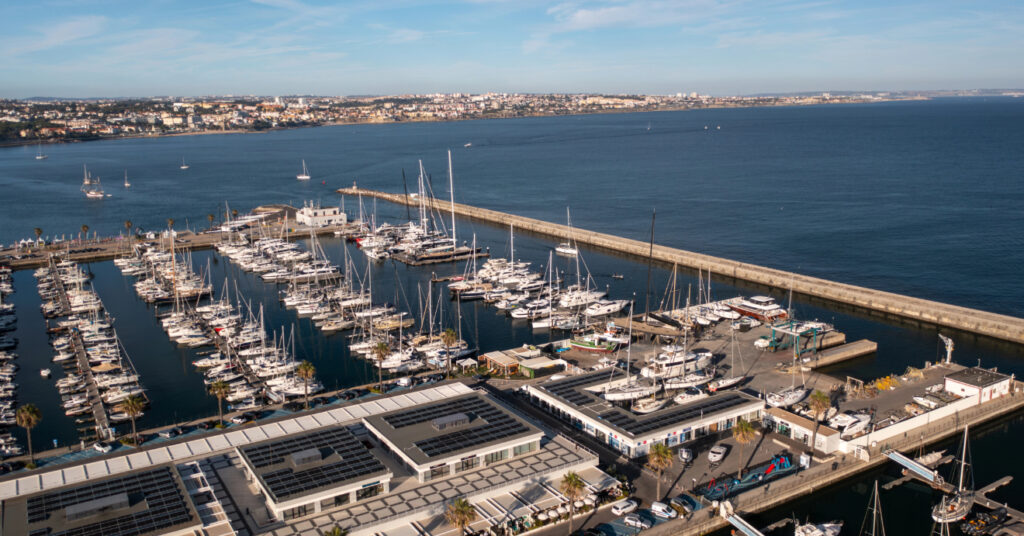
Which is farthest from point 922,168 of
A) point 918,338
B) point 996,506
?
point 996,506

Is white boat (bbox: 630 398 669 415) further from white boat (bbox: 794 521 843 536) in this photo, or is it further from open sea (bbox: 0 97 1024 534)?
white boat (bbox: 794 521 843 536)

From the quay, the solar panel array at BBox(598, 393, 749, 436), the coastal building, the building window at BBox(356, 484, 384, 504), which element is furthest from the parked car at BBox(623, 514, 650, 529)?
the coastal building


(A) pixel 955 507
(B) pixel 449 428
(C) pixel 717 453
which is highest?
(B) pixel 449 428

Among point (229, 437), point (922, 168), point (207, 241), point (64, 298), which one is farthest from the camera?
point (922, 168)

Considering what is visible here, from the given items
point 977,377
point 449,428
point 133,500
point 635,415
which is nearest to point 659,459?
point 635,415

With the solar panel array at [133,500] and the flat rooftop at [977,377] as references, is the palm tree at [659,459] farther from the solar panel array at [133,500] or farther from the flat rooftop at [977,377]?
the flat rooftop at [977,377]

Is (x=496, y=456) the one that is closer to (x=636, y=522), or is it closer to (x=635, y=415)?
(x=636, y=522)

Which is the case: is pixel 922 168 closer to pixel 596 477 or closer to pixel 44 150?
pixel 596 477
